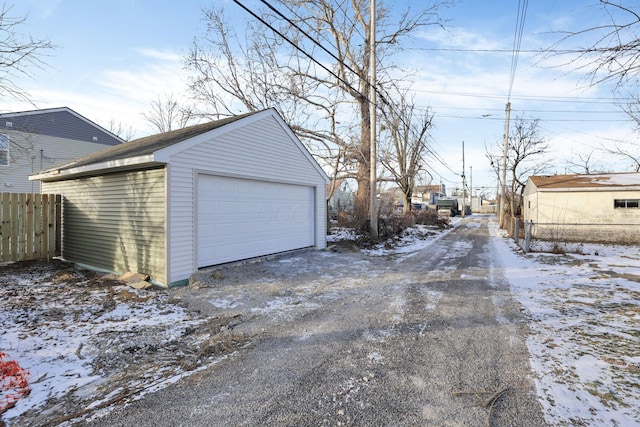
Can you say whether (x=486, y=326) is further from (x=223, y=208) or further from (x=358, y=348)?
(x=223, y=208)

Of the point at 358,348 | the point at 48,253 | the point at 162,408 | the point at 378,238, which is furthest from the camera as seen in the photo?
the point at 378,238

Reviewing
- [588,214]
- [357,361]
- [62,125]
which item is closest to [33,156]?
[62,125]

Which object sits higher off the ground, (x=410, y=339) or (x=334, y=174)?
(x=334, y=174)

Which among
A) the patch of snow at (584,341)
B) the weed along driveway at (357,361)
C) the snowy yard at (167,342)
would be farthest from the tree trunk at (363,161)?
the snowy yard at (167,342)

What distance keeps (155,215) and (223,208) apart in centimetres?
151

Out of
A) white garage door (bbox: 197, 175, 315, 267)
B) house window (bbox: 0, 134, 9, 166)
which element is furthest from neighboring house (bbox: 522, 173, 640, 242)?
house window (bbox: 0, 134, 9, 166)

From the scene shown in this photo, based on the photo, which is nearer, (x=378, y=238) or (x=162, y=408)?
(x=162, y=408)

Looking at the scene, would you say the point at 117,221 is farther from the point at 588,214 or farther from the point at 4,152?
the point at 588,214

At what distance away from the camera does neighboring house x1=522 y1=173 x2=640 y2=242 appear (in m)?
14.2

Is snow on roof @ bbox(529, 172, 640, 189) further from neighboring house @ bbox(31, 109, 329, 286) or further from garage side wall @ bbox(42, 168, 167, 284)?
garage side wall @ bbox(42, 168, 167, 284)

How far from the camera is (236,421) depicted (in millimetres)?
2436

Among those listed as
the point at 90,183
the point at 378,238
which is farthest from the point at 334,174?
the point at 90,183

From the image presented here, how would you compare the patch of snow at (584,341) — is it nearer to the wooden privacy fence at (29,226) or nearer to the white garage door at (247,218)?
the white garage door at (247,218)

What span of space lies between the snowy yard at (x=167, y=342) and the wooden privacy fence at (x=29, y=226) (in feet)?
5.00
